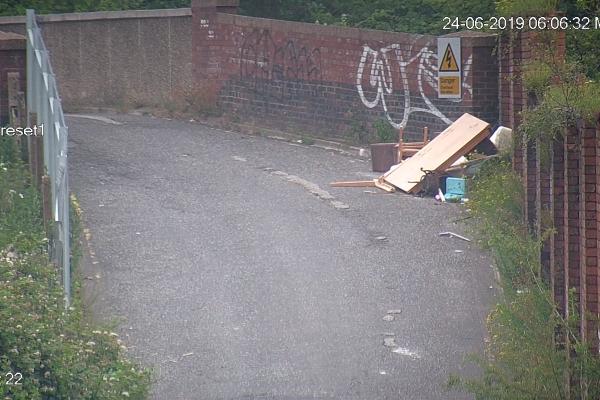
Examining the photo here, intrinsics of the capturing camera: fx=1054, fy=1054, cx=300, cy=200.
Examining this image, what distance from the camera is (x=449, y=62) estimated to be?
15.1 meters

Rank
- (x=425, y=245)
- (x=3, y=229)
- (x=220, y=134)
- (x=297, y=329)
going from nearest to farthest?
1. (x=297, y=329)
2. (x=3, y=229)
3. (x=425, y=245)
4. (x=220, y=134)

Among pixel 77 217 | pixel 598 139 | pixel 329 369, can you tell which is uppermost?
pixel 598 139

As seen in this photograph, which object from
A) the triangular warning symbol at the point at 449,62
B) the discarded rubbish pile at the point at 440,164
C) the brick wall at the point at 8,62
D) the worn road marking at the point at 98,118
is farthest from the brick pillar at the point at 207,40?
the discarded rubbish pile at the point at 440,164

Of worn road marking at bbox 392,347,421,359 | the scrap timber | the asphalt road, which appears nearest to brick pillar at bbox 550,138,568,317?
the asphalt road

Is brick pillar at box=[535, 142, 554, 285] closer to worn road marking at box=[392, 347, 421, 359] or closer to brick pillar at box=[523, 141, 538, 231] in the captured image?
brick pillar at box=[523, 141, 538, 231]

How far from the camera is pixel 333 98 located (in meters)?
18.1

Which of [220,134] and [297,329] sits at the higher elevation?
[220,134]

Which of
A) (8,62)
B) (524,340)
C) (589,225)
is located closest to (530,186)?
(524,340)

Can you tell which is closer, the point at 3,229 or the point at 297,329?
the point at 297,329

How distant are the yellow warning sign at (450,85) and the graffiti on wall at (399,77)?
181 mm

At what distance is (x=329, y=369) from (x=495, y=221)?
2.82m

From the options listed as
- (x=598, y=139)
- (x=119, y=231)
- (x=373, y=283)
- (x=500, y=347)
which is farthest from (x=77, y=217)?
(x=598, y=139)

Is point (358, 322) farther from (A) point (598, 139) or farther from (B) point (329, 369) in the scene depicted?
(A) point (598, 139)

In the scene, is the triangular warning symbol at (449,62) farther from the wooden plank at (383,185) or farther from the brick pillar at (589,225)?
the brick pillar at (589,225)
